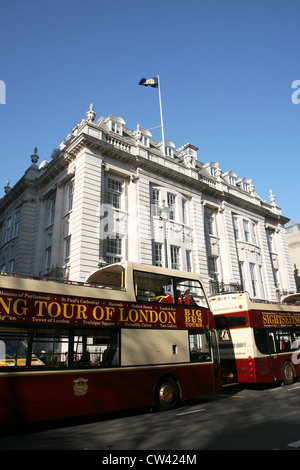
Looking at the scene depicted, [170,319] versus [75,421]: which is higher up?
[170,319]

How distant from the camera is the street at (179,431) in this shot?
5.81 metres

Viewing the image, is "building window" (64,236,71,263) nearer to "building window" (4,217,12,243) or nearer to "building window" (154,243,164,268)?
"building window" (154,243,164,268)

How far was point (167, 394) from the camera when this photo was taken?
9914mm

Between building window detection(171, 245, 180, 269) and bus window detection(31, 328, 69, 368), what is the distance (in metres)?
17.0

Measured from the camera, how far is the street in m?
5.81

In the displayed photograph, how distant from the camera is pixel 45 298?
7.88 m

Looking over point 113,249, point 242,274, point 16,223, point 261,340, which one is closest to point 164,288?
point 261,340

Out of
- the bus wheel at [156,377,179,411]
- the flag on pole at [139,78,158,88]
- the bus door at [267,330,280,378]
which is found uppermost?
the flag on pole at [139,78,158,88]

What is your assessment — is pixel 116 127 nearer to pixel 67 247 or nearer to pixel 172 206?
pixel 172 206

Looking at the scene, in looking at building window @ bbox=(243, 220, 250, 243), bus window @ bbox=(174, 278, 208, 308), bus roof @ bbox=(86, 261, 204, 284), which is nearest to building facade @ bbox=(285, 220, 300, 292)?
building window @ bbox=(243, 220, 250, 243)

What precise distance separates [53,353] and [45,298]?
1.30m
